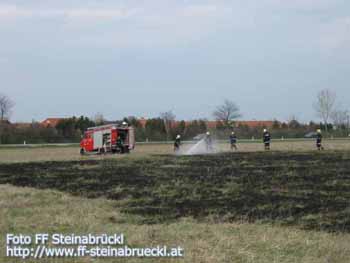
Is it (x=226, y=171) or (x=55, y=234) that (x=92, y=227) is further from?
(x=226, y=171)

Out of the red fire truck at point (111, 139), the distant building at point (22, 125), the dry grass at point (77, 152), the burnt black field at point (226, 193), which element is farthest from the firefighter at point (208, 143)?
the distant building at point (22, 125)

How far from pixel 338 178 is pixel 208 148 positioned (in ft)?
93.1

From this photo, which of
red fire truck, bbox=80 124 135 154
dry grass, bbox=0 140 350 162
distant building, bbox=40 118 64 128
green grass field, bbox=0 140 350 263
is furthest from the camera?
distant building, bbox=40 118 64 128

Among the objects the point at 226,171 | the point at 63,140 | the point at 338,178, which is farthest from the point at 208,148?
the point at 63,140

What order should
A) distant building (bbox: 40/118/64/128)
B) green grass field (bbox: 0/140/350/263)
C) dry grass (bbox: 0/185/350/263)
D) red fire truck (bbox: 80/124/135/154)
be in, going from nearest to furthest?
dry grass (bbox: 0/185/350/263) < green grass field (bbox: 0/140/350/263) < red fire truck (bbox: 80/124/135/154) < distant building (bbox: 40/118/64/128)

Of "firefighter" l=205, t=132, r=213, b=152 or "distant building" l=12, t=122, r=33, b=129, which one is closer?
"firefighter" l=205, t=132, r=213, b=152

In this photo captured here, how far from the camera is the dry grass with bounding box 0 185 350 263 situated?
26.3ft

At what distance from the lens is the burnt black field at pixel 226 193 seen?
1177 centimetres

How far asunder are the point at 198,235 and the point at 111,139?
37895 millimetres

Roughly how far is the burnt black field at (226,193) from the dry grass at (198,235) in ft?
2.48

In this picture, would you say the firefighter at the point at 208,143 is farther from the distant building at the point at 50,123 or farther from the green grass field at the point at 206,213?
the distant building at the point at 50,123

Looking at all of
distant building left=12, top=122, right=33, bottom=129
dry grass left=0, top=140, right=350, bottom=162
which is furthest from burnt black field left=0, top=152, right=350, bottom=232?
distant building left=12, top=122, right=33, bottom=129

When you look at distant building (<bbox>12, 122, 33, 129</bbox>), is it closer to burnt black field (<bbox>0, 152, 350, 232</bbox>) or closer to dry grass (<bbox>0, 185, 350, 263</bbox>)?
Answer: burnt black field (<bbox>0, 152, 350, 232</bbox>)

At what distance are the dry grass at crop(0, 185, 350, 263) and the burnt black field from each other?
757 millimetres
